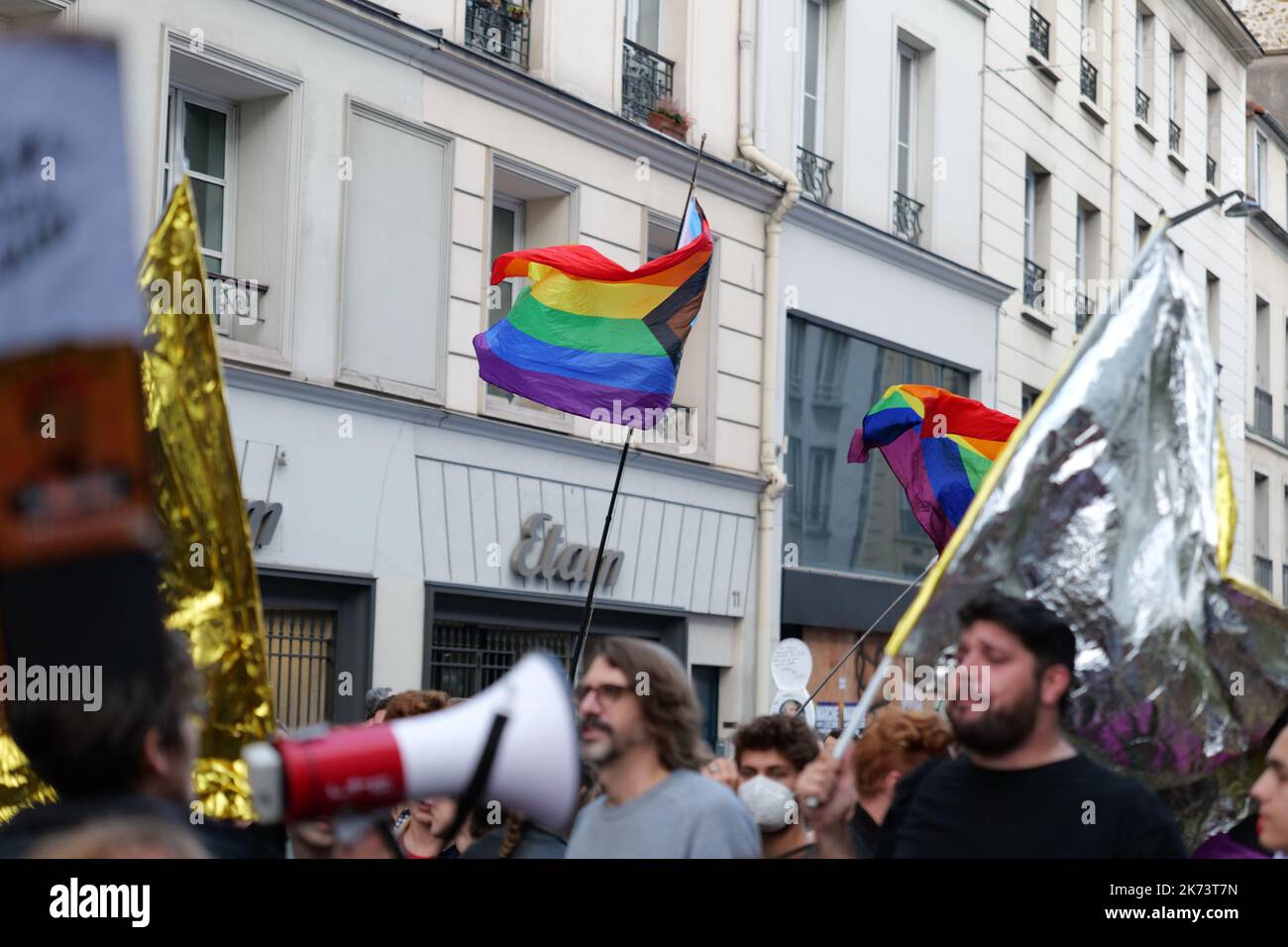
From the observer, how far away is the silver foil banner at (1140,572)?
448 cm

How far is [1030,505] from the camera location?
4.55 meters

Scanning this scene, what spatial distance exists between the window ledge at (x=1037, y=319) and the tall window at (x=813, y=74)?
5.02 m

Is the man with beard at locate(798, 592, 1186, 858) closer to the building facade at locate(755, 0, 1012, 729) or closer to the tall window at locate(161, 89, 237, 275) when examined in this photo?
the tall window at locate(161, 89, 237, 275)

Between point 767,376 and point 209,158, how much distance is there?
655cm

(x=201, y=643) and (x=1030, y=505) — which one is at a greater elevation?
(x=1030, y=505)

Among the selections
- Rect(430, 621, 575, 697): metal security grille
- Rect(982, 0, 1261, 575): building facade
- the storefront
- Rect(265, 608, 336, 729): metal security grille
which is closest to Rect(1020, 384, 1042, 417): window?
Rect(982, 0, 1261, 575): building facade

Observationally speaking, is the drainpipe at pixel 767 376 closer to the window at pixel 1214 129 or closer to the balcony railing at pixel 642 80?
the balcony railing at pixel 642 80

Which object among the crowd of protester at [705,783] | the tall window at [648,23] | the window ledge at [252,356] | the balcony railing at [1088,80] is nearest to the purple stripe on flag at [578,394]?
the window ledge at [252,356]

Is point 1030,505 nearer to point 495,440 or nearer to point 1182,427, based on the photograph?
point 1182,427

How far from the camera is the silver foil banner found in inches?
177

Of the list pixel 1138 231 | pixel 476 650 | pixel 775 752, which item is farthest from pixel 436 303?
pixel 1138 231

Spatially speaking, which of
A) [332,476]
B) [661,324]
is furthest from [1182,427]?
[332,476]
